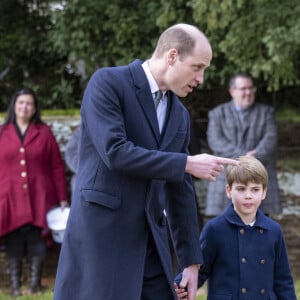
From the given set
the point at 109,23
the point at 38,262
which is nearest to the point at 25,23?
the point at 109,23

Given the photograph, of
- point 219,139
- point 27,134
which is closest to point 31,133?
point 27,134

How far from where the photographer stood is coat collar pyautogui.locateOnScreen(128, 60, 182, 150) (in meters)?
3.64

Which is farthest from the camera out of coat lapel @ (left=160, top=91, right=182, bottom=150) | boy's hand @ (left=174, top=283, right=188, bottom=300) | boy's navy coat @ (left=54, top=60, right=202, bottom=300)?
boy's hand @ (left=174, top=283, right=188, bottom=300)

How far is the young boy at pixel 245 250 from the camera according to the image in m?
4.18

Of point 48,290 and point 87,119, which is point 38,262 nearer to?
point 48,290

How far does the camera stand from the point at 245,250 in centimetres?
420

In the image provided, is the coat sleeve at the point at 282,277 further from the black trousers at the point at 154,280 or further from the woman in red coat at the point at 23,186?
the woman in red coat at the point at 23,186

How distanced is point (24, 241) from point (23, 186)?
1.78ft

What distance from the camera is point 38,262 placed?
7.76m

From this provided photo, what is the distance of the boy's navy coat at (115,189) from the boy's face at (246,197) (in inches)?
26.9

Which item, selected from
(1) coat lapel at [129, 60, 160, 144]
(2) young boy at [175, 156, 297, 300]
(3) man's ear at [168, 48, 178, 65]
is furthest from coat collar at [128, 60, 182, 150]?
(2) young boy at [175, 156, 297, 300]

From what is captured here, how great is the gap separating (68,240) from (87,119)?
1.80 feet

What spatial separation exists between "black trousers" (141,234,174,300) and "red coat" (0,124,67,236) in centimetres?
413

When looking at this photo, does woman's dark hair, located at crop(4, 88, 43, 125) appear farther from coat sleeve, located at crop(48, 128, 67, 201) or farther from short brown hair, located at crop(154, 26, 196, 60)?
short brown hair, located at crop(154, 26, 196, 60)
